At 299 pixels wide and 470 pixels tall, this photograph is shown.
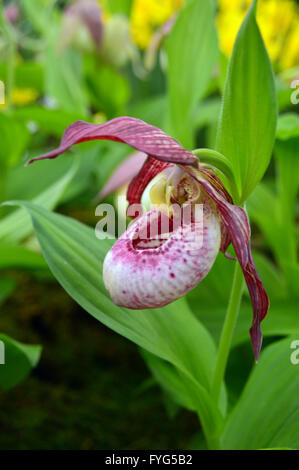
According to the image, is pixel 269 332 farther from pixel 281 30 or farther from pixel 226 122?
pixel 281 30

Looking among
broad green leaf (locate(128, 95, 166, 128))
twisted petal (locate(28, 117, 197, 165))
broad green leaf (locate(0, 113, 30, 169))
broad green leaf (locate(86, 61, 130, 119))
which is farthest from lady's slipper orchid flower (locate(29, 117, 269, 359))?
broad green leaf (locate(86, 61, 130, 119))

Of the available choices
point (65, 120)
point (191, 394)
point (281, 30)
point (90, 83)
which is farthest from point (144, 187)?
point (90, 83)

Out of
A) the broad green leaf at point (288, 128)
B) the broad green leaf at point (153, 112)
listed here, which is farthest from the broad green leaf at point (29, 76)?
the broad green leaf at point (288, 128)

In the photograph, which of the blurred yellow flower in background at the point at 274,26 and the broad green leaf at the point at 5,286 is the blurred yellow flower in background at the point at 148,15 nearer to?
the blurred yellow flower in background at the point at 274,26

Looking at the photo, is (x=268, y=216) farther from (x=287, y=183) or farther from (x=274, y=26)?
(x=274, y=26)

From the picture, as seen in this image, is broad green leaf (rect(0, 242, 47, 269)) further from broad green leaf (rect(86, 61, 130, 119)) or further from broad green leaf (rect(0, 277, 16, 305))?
broad green leaf (rect(86, 61, 130, 119))
